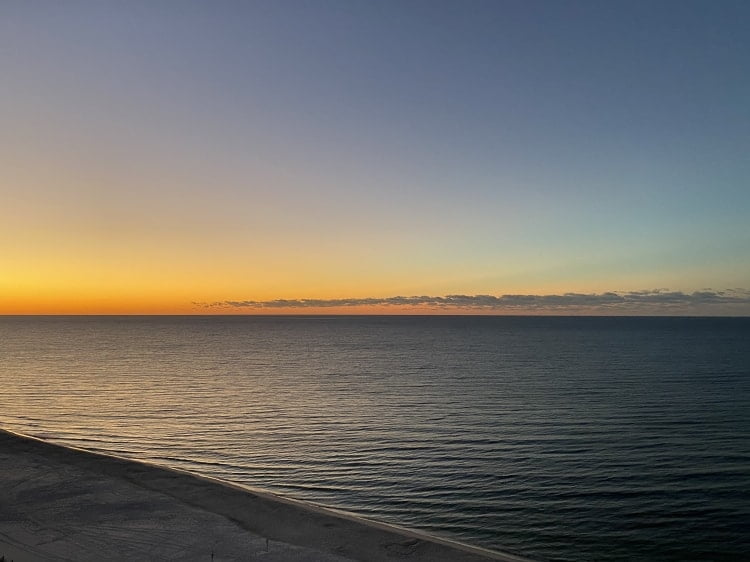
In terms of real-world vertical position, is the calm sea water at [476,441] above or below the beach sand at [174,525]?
below

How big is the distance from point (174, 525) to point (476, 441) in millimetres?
24800

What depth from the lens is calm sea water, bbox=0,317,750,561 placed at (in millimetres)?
26812

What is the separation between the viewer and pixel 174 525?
24.8 metres

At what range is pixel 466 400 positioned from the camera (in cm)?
6366

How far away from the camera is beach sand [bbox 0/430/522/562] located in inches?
852

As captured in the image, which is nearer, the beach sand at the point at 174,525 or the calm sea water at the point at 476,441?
the beach sand at the point at 174,525

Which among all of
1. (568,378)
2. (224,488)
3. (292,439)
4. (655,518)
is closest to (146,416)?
(292,439)

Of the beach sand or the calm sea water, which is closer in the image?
the beach sand

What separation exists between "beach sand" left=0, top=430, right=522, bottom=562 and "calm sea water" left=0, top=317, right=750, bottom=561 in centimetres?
349

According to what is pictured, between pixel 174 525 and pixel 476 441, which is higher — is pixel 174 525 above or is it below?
above

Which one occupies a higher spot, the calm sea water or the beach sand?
the beach sand

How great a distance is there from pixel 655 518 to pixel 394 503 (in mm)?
12373

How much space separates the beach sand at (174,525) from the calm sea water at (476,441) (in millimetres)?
3489

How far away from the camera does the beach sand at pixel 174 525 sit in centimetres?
2164
